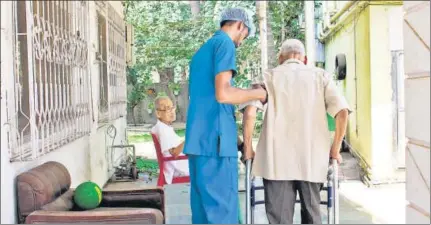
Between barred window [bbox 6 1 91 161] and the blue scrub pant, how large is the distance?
2.84 ft

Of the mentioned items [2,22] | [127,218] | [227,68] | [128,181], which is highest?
[2,22]

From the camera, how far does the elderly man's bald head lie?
8.13ft

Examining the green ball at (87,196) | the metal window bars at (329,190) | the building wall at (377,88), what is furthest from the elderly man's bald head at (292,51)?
the building wall at (377,88)

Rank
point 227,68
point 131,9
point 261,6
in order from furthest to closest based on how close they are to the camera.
→ 1. point 131,9
2. point 261,6
3. point 227,68

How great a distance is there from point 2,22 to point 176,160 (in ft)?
6.11

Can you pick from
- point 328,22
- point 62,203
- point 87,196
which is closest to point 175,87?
point 328,22

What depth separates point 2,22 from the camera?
234 cm

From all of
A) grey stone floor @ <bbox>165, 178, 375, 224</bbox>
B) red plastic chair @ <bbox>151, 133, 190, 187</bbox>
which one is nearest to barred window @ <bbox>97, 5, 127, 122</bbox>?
grey stone floor @ <bbox>165, 178, 375, 224</bbox>

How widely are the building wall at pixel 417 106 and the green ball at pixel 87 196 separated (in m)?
1.86

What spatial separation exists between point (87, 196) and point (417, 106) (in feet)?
6.52

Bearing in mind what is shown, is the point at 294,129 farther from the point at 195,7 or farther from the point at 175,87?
the point at 195,7

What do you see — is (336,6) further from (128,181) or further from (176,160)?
(176,160)

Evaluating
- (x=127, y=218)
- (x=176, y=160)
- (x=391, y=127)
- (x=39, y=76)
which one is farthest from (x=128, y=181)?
(x=127, y=218)

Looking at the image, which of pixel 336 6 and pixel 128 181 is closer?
pixel 128 181
